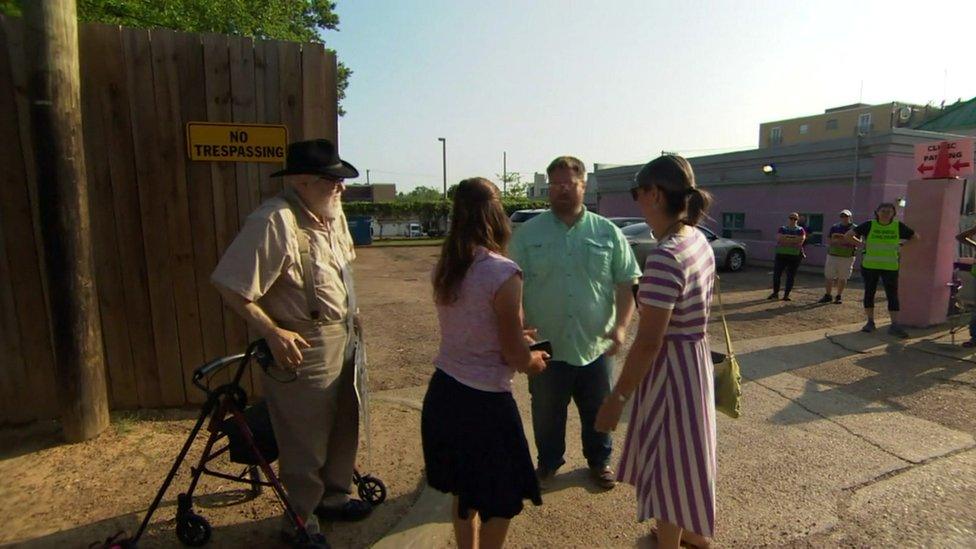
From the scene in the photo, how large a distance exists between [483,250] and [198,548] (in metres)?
2.01

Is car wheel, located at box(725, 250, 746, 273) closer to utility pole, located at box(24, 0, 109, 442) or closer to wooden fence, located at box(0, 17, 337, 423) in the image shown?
wooden fence, located at box(0, 17, 337, 423)

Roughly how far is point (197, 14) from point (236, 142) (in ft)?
24.2

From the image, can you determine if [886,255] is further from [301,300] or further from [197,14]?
[197,14]

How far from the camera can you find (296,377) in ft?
8.39

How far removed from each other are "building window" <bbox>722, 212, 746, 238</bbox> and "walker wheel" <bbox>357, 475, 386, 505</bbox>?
16.2 meters

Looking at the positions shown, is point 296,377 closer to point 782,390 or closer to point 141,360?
point 141,360

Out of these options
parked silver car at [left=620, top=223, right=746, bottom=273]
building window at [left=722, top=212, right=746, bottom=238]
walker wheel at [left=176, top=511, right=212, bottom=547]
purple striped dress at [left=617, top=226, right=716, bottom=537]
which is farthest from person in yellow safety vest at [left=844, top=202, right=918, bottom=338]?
building window at [left=722, top=212, right=746, bottom=238]

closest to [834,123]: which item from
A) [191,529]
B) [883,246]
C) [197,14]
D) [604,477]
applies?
[883,246]

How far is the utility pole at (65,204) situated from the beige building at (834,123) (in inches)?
2166

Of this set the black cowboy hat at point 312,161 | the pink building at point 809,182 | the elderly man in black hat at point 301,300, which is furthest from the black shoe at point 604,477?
the pink building at point 809,182

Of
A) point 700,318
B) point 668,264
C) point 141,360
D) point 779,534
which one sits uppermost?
point 668,264

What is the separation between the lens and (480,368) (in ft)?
7.44

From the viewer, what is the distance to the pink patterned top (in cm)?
218

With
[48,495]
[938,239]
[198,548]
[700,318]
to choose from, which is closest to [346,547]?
[198,548]
